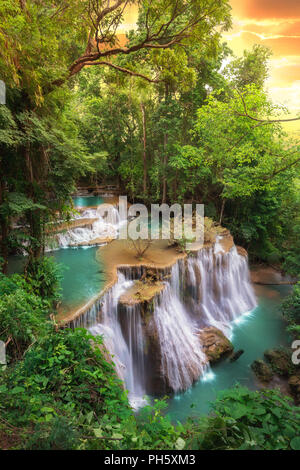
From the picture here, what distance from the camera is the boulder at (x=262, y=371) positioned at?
6656 millimetres

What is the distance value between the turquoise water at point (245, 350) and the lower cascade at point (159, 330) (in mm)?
288

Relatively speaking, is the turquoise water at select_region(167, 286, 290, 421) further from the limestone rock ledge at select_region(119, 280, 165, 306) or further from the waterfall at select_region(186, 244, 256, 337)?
the limestone rock ledge at select_region(119, 280, 165, 306)

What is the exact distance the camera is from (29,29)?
151 inches

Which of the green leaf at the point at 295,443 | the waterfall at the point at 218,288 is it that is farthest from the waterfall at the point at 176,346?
the green leaf at the point at 295,443

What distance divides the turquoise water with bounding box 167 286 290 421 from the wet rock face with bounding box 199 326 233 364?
0.77 feet

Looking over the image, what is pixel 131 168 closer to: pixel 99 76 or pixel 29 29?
pixel 99 76

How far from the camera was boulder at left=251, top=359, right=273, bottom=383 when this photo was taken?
21.8 feet

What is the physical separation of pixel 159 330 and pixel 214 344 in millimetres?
1927

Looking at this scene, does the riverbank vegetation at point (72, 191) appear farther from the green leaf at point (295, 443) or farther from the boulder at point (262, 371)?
the boulder at point (262, 371)

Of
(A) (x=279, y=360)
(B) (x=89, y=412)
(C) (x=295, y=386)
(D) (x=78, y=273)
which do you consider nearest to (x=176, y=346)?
(A) (x=279, y=360)

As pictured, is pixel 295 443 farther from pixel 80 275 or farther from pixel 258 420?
pixel 80 275

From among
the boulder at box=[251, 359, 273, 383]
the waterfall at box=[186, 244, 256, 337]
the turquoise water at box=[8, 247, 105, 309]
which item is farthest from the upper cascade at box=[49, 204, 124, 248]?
the boulder at box=[251, 359, 273, 383]

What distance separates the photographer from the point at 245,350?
25.8 feet
